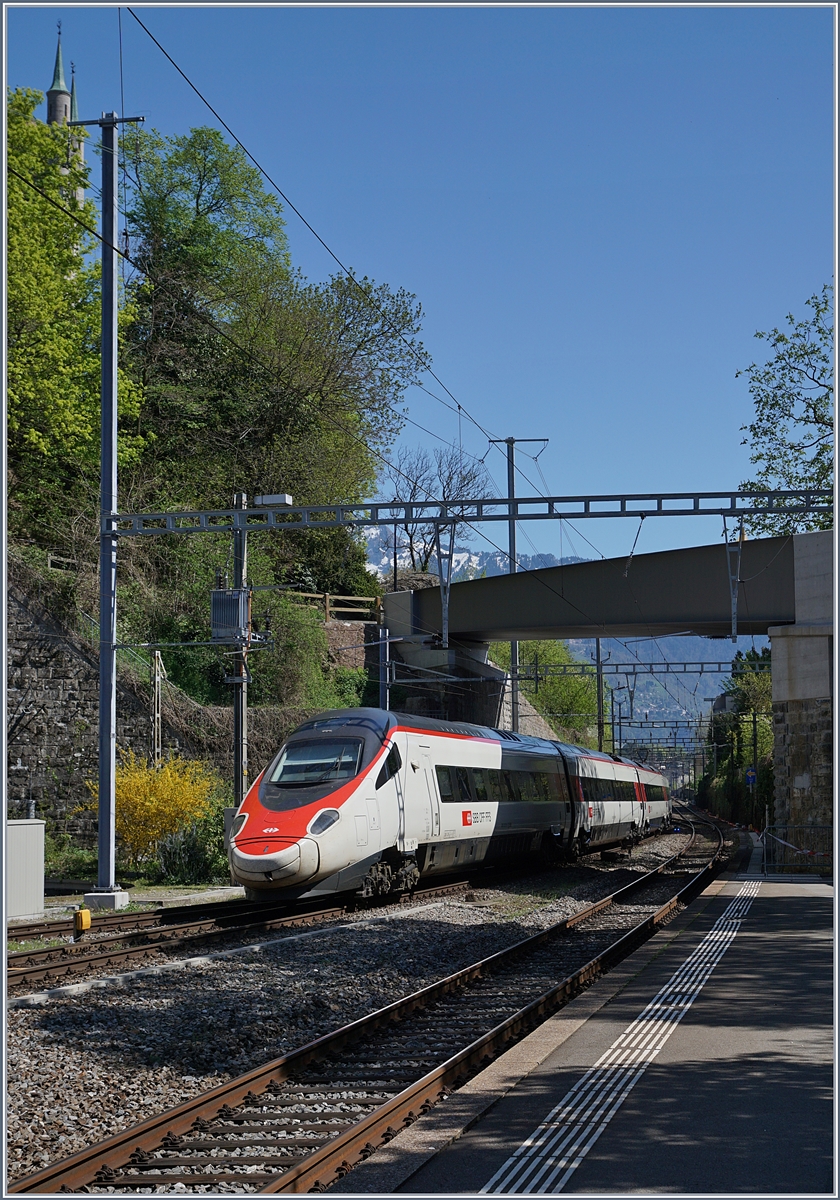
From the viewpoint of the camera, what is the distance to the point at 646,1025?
915 cm

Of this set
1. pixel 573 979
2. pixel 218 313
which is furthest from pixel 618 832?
pixel 573 979

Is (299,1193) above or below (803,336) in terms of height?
below

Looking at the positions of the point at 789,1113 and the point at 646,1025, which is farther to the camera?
the point at 646,1025

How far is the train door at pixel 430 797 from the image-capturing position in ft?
66.1

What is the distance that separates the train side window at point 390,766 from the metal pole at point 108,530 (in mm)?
4332

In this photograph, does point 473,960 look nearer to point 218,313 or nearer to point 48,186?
point 48,186

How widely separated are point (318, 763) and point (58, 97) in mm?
109091

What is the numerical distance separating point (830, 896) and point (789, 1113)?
13.9 meters

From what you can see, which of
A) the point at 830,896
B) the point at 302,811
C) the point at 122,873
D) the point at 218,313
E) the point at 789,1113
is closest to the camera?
the point at 789,1113

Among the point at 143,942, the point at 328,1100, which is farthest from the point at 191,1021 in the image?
the point at 143,942

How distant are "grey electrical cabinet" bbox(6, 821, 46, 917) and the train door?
244 inches

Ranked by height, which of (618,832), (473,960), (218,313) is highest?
(218,313)

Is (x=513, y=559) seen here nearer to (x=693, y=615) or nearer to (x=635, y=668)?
(x=693, y=615)

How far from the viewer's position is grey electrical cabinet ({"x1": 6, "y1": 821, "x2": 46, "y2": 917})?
17422 mm
